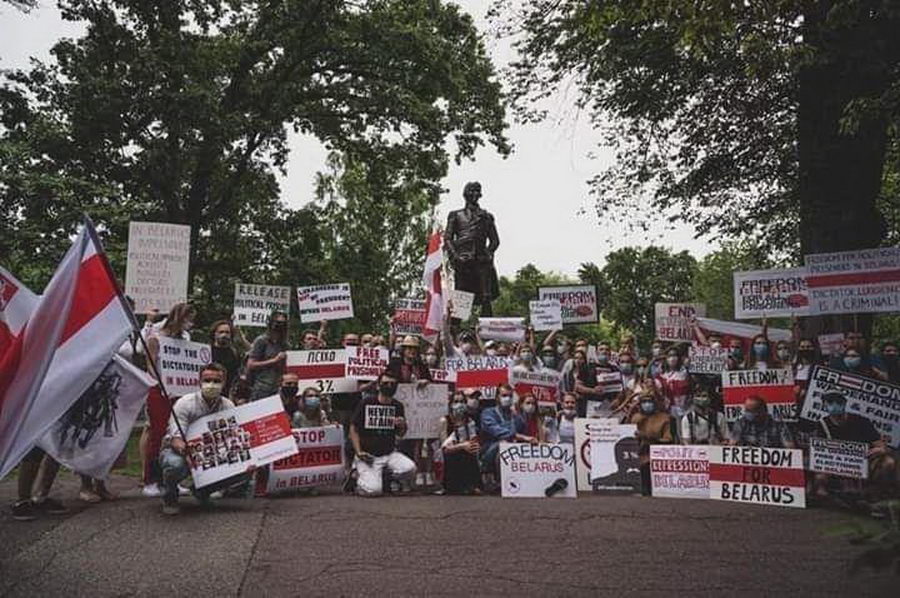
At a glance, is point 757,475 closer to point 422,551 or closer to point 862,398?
point 862,398

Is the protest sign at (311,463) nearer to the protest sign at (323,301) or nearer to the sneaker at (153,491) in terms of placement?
the sneaker at (153,491)

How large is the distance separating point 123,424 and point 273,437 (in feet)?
4.61

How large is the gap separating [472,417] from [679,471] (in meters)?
2.52

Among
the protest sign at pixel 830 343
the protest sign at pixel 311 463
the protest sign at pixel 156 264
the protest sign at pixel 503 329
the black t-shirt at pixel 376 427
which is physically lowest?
the protest sign at pixel 311 463

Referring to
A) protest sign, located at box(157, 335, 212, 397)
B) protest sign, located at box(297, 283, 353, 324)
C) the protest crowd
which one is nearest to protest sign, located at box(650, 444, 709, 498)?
the protest crowd

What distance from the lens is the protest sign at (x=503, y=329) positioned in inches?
548

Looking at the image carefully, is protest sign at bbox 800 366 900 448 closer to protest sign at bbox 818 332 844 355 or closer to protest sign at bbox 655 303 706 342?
protest sign at bbox 818 332 844 355

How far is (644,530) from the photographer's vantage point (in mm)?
7672

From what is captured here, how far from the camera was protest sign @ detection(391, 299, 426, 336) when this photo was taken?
14125mm

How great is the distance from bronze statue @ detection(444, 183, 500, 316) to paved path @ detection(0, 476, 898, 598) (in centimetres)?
632

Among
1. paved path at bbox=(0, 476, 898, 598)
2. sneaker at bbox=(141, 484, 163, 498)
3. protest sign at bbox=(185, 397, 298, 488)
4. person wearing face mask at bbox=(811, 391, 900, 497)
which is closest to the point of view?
paved path at bbox=(0, 476, 898, 598)

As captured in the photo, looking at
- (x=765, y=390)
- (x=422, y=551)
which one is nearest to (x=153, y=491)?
(x=422, y=551)

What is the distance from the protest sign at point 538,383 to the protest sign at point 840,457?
357 centimetres

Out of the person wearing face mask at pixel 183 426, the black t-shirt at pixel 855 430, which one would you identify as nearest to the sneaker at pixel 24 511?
the person wearing face mask at pixel 183 426
